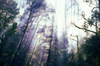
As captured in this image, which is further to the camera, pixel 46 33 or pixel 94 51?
pixel 46 33

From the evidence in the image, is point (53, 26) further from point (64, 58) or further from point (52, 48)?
point (64, 58)

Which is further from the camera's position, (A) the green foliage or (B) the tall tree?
(B) the tall tree

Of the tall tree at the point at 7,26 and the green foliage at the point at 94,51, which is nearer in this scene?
the green foliage at the point at 94,51

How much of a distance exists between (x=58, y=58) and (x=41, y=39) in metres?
6.02

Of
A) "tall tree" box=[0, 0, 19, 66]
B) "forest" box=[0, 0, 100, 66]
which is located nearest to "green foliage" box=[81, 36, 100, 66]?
"forest" box=[0, 0, 100, 66]

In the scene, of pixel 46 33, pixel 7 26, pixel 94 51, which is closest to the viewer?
pixel 94 51

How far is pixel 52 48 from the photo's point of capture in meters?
19.2

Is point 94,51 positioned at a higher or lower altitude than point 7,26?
lower

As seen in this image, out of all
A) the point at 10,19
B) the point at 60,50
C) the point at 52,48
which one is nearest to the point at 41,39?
the point at 52,48

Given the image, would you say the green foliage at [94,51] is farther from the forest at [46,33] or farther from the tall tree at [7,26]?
the tall tree at [7,26]

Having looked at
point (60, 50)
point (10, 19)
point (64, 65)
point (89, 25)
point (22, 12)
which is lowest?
point (64, 65)

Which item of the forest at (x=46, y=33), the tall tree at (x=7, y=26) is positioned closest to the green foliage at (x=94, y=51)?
the forest at (x=46, y=33)

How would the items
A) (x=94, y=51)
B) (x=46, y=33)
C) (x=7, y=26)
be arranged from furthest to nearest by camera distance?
1. (x=46, y=33)
2. (x=7, y=26)
3. (x=94, y=51)

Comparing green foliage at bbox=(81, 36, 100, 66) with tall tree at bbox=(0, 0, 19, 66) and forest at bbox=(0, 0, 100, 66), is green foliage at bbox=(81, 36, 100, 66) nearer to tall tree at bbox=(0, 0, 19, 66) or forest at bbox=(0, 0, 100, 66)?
forest at bbox=(0, 0, 100, 66)
